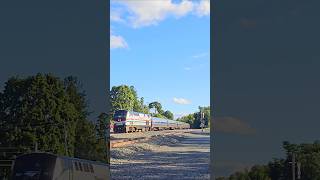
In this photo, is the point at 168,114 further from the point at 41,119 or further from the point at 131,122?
the point at 41,119

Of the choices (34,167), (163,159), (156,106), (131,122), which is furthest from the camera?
(156,106)

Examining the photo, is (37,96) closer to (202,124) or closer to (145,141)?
(145,141)

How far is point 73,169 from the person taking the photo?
37.6 meters

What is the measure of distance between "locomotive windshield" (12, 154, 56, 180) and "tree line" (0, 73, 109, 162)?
2650cm

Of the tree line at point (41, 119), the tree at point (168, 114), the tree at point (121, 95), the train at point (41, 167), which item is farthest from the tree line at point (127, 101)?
the train at point (41, 167)

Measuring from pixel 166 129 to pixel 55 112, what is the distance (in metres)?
47.2

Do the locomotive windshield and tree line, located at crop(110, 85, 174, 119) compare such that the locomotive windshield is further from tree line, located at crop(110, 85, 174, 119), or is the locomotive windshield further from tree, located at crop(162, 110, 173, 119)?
tree, located at crop(162, 110, 173, 119)
